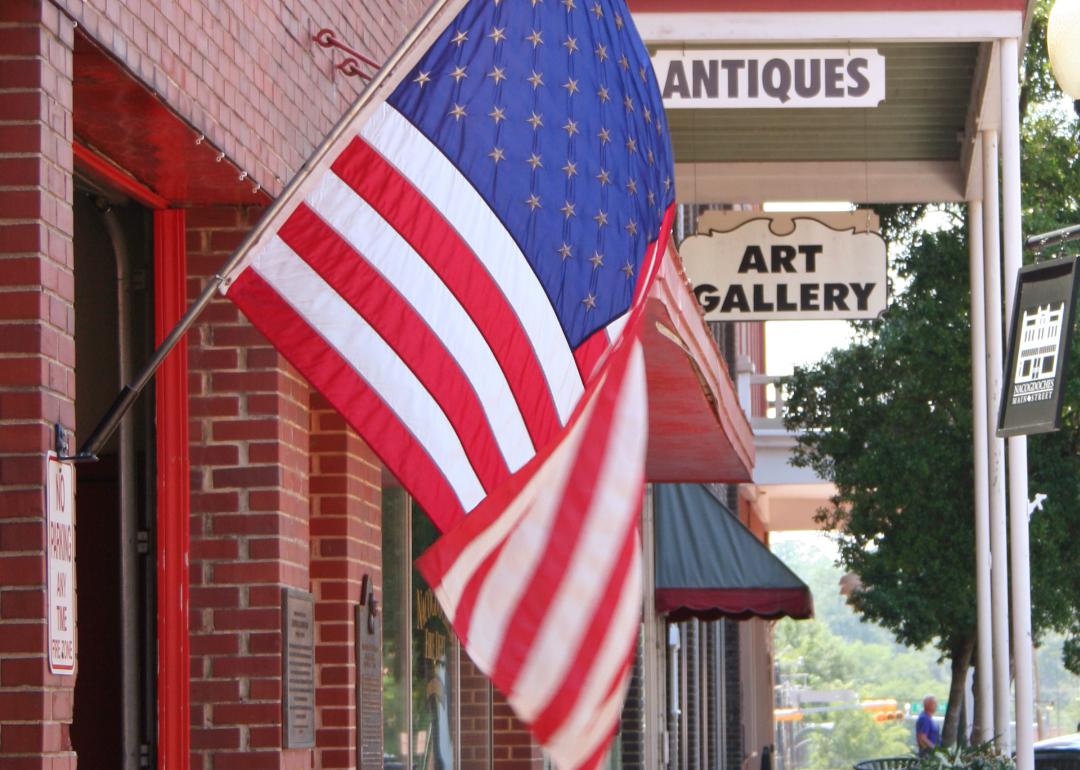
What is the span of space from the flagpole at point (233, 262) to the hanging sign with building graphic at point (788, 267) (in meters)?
8.42

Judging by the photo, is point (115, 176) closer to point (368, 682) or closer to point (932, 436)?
point (368, 682)

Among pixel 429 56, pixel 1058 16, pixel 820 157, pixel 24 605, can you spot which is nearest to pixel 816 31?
pixel 1058 16

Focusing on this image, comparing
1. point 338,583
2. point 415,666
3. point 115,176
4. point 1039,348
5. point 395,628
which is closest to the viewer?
point 115,176

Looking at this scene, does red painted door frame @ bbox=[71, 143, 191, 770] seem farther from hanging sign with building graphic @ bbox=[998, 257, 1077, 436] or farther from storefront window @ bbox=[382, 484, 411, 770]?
hanging sign with building graphic @ bbox=[998, 257, 1077, 436]

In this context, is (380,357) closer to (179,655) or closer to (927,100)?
(179,655)

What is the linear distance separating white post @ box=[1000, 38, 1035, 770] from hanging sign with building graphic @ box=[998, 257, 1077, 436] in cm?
87

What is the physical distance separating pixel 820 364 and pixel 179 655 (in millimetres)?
14522

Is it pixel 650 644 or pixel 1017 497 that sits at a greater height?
pixel 1017 497

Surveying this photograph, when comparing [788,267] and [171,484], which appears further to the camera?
[788,267]

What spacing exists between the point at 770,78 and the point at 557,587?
7494 mm

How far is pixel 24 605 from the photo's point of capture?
4.37 meters

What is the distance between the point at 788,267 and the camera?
532 inches

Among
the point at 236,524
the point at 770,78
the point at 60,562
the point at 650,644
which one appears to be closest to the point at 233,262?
the point at 60,562

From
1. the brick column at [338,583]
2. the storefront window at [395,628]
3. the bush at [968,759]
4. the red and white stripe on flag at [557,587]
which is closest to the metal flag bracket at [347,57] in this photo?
the brick column at [338,583]
